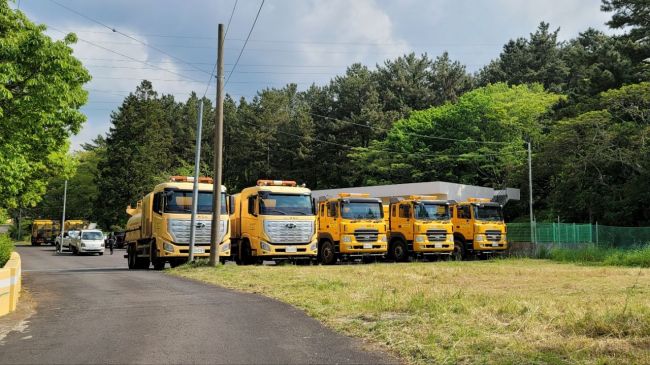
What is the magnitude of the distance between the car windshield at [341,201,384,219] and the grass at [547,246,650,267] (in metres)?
9.53

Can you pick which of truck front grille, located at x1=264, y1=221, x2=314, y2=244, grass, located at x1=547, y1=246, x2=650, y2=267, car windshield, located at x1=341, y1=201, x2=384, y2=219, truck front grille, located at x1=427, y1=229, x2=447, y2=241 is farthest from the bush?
grass, located at x1=547, y1=246, x2=650, y2=267

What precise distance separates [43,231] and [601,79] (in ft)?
195

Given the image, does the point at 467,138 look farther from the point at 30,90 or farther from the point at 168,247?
the point at 30,90

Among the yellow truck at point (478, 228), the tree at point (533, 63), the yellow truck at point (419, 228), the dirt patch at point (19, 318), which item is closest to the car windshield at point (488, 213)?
the yellow truck at point (478, 228)

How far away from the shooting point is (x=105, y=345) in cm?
770

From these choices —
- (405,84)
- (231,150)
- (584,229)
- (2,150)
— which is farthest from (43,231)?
(584,229)

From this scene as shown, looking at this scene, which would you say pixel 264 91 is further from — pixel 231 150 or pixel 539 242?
pixel 539 242

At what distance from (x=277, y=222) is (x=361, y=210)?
13.9ft

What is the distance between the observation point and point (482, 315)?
30.6 feet

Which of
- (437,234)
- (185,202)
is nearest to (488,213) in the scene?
(437,234)

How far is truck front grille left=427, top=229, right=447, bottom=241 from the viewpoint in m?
26.9

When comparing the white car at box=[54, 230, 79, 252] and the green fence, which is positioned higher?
the green fence

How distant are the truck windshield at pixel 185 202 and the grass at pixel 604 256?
16280 mm

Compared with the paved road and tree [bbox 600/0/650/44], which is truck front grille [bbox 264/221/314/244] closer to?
the paved road
